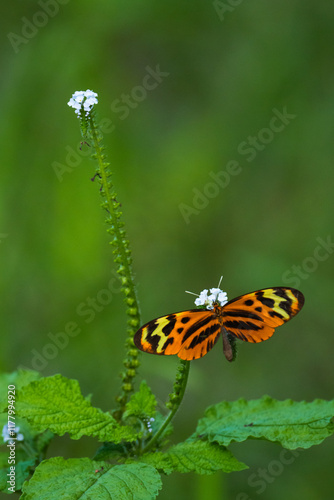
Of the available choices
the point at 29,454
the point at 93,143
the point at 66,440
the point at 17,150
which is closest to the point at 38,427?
the point at 29,454

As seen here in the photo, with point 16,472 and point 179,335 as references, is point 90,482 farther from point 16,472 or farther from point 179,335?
point 179,335

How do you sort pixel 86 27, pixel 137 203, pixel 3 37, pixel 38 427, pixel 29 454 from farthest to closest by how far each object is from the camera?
pixel 137 203, pixel 3 37, pixel 86 27, pixel 29 454, pixel 38 427

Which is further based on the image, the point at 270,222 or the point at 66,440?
the point at 270,222

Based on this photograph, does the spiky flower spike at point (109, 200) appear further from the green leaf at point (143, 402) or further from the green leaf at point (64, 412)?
the green leaf at point (64, 412)

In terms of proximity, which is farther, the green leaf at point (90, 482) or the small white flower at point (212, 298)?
the small white flower at point (212, 298)

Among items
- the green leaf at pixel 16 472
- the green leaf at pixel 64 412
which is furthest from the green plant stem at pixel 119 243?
the green leaf at pixel 16 472

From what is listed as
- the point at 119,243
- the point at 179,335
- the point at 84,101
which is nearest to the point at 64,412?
the point at 179,335

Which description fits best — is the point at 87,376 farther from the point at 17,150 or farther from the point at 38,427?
the point at 38,427
